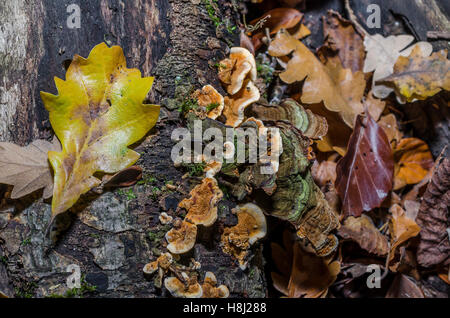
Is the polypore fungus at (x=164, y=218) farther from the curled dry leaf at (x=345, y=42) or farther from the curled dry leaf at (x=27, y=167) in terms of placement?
the curled dry leaf at (x=345, y=42)

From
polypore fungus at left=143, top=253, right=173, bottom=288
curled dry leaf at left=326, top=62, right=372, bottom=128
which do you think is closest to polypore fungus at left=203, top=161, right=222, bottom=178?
polypore fungus at left=143, top=253, right=173, bottom=288

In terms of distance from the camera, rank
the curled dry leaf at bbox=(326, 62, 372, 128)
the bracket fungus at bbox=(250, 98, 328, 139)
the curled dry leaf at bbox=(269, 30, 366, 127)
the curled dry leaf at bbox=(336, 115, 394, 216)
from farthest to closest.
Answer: the curled dry leaf at bbox=(326, 62, 372, 128)
the curled dry leaf at bbox=(269, 30, 366, 127)
the curled dry leaf at bbox=(336, 115, 394, 216)
the bracket fungus at bbox=(250, 98, 328, 139)

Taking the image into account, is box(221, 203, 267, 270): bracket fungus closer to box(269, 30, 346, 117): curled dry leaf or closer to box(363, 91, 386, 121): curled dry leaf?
box(269, 30, 346, 117): curled dry leaf

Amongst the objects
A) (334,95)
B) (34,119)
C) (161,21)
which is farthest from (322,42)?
(34,119)

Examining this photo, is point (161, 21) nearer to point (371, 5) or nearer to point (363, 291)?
point (371, 5)

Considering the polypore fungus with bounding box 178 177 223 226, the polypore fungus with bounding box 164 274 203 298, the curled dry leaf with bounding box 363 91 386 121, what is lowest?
the polypore fungus with bounding box 164 274 203 298
